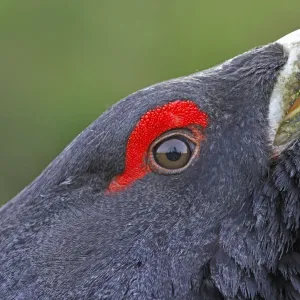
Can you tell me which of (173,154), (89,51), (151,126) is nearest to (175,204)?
(173,154)

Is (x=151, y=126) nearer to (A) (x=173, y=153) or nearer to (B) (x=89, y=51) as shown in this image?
(A) (x=173, y=153)

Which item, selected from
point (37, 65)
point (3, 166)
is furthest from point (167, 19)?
point (3, 166)

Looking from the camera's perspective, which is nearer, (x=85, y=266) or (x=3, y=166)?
(x=85, y=266)

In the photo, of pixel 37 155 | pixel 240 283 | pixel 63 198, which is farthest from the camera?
pixel 37 155

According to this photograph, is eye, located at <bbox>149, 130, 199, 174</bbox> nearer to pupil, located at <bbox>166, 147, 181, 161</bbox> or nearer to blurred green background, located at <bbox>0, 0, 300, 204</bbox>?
pupil, located at <bbox>166, 147, 181, 161</bbox>

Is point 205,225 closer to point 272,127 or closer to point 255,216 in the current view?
point 255,216

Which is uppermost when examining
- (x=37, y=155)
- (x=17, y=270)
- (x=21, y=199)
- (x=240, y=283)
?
(x=37, y=155)

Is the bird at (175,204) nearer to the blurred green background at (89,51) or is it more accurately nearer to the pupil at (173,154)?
the pupil at (173,154)

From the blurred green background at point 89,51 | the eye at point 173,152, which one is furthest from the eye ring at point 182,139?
the blurred green background at point 89,51
